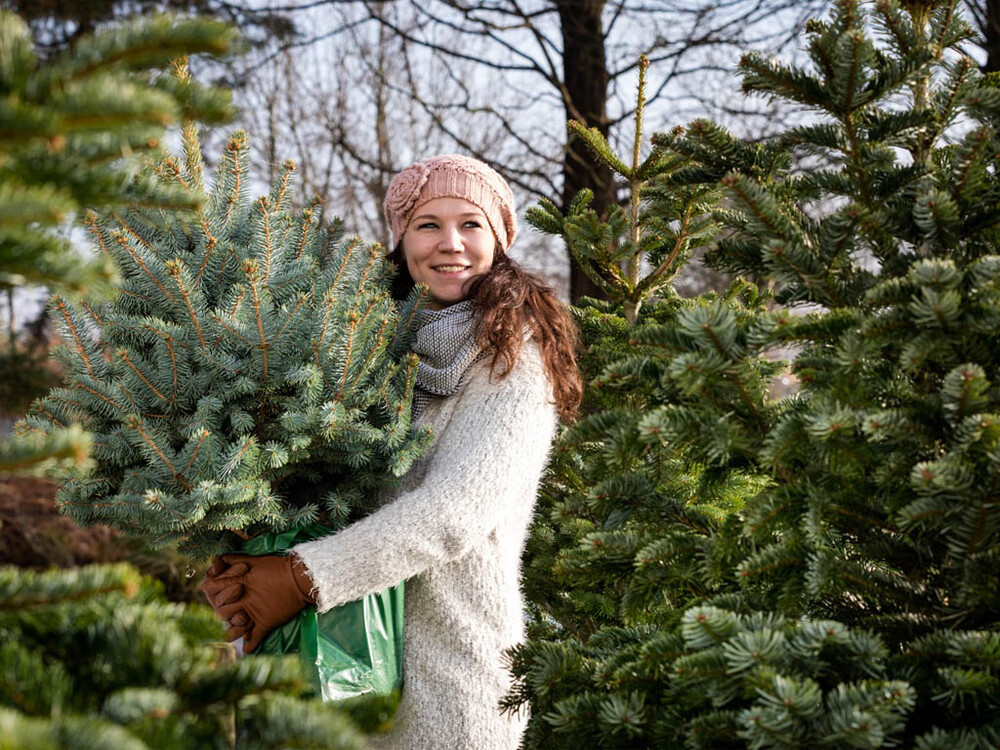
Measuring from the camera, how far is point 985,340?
1360 mm

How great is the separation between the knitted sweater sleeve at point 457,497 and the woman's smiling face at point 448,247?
40cm

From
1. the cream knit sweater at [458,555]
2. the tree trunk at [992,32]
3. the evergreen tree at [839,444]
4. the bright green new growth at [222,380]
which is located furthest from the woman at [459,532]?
the tree trunk at [992,32]

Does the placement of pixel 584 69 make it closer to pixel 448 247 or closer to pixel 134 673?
pixel 448 247

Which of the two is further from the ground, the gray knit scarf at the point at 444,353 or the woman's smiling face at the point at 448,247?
the woman's smiling face at the point at 448,247

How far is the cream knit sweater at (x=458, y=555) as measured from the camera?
1.99 metres

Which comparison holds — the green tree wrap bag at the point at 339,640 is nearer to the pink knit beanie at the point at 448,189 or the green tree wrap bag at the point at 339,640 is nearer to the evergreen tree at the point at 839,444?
the evergreen tree at the point at 839,444

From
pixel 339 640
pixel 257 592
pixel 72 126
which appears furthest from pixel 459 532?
pixel 72 126

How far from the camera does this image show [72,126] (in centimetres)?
74

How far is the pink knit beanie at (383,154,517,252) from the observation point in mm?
2578

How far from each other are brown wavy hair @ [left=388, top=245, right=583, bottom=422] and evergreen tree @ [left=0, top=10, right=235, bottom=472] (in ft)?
4.64

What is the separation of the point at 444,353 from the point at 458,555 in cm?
51

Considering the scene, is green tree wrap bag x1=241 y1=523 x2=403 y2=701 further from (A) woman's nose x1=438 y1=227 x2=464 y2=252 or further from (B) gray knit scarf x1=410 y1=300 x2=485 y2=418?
(A) woman's nose x1=438 y1=227 x2=464 y2=252

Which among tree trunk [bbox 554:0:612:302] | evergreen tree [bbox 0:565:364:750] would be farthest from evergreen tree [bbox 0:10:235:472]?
tree trunk [bbox 554:0:612:302]

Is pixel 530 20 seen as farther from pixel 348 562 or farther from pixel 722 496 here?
pixel 348 562
